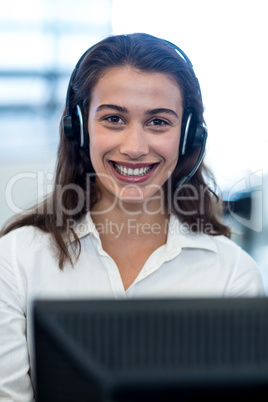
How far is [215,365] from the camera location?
14.9 inches

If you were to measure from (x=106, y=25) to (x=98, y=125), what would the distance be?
1549 mm

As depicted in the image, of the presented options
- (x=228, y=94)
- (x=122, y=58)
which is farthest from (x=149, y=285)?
(x=228, y=94)

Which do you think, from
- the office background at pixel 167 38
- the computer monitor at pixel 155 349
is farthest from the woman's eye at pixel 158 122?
the office background at pixel 167 38

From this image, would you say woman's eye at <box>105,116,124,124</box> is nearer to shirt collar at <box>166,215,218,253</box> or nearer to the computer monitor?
shirt collar at <box>166,215,218,253</box>

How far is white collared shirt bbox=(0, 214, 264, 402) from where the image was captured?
114cm

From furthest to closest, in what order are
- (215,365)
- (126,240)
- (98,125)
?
(126,240) → (98,125) → (215,365)

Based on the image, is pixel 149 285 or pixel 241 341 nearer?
pixel 241 341

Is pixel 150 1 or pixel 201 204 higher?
pixel 150 1

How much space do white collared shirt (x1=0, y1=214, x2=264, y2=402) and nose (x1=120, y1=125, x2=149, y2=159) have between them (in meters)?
0.23

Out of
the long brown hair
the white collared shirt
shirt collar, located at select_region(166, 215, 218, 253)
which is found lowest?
the white collared shirt

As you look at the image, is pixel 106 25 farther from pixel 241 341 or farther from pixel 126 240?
pixel 241 341

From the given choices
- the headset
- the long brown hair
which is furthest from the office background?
the headset

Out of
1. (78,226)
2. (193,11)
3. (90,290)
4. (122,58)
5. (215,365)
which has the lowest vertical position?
(90,290)

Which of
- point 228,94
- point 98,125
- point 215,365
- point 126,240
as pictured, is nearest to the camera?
point 215,365
